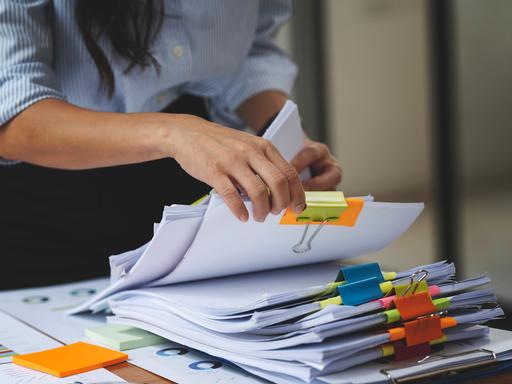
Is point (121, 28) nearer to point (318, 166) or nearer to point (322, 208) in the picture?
point (318, 166)

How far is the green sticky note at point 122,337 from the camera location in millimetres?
618

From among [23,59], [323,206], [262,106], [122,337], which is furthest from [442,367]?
[262,106]

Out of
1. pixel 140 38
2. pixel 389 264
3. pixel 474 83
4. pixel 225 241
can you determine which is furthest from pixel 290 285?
pixel 389 264

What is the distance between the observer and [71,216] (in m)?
1.10

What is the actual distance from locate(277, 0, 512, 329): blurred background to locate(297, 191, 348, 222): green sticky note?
2.00 meters

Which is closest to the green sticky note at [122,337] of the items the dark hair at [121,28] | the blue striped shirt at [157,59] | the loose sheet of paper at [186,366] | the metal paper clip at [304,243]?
the loose sheet of paper at [186,366]

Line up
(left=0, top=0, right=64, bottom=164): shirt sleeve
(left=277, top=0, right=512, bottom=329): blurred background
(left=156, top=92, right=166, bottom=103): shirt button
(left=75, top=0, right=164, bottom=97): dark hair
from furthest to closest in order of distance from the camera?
1. (left=277, top=0, right=512, bottom=329): blurred background
2. (left=156, top=92, right=166, bottom=103): shirt button
3. (left=75, top=0, right=164, bottom=97): dark hair
4. (left=0, top=0, right=64, bottom=164): shirt sleeve

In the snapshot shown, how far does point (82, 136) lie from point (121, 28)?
250mm

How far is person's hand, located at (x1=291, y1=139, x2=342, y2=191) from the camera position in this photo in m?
0.81

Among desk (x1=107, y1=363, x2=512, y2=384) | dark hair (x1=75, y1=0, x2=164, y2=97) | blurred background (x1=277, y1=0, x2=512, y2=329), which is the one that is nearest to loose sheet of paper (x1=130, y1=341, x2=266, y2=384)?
desk (x1=107, y1=363, x2=512, y2=384)

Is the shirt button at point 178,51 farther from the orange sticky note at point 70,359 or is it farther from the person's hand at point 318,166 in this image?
the orange sticky note at point 70,359

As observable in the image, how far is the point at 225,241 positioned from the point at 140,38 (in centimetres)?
42

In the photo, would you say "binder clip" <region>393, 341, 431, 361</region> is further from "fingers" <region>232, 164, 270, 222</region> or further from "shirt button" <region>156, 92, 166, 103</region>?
"shirt button" <region>156, 92, 166, 103</region>

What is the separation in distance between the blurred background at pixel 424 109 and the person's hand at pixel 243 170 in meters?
2.05
